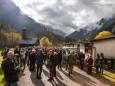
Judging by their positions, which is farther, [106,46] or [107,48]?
[106,46]

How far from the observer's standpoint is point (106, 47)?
3175 centimetres

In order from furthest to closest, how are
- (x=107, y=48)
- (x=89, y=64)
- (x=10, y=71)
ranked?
(x=107, y=48)
(x=89, y=64)
(x=10, y=71)

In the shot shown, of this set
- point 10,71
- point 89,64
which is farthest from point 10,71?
point 89,64

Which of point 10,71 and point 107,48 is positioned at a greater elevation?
point 107,48

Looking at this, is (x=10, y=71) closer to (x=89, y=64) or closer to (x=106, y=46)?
(x=89, y=64)

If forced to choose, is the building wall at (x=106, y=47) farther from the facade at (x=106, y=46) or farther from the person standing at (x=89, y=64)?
the person standing at (x=89, y=64)

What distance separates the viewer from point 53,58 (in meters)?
20.7

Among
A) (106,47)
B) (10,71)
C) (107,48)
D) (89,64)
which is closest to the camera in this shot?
(10,71)

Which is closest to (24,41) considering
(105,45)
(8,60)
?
(105,45)

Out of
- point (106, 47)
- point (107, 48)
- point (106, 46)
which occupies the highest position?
point (106, 46)

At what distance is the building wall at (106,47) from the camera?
30.4m

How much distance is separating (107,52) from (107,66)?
6.42ft

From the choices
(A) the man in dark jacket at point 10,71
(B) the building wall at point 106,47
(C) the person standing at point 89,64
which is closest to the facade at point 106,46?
(B) the building wall at point 106,47

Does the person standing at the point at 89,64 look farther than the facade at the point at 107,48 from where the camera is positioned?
No
